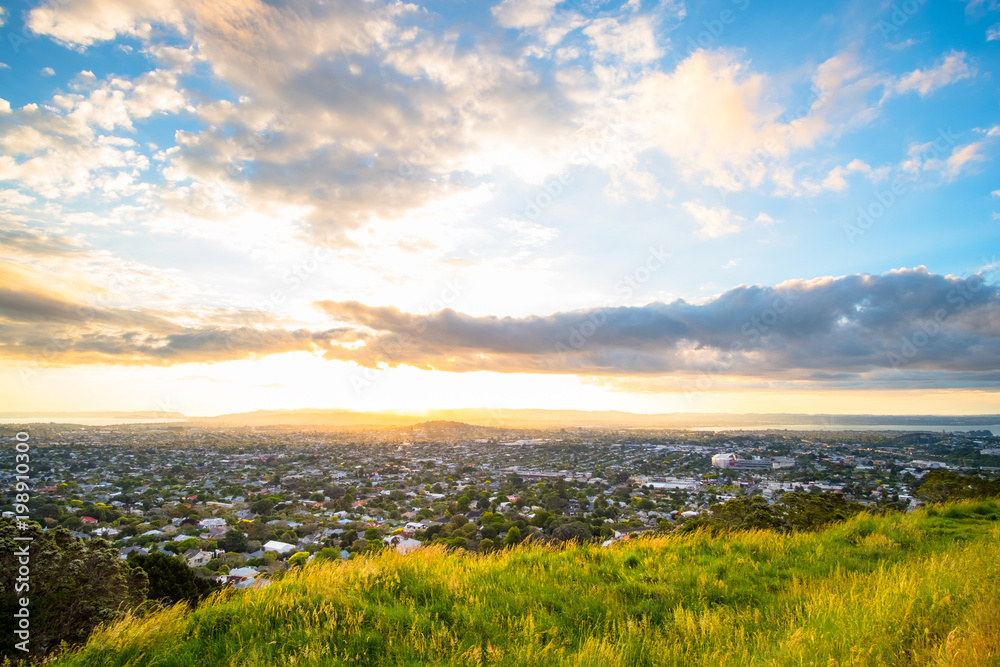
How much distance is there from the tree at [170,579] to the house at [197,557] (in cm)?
940

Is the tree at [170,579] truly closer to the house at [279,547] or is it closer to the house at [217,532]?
the house at [279,547]

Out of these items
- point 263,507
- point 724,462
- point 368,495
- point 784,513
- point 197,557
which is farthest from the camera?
point 724,462

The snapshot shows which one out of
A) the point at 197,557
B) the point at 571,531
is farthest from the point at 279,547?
the point at 571,531

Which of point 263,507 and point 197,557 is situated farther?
point 263,507

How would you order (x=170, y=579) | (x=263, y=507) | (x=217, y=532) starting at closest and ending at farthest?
1. (x=170, y=579)
2. (x=217, y=532)
3. (x=263, y=507)

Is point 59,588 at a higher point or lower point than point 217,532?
higher

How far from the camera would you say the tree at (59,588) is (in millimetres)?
5996

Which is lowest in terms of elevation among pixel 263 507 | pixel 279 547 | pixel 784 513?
pixel 263 507

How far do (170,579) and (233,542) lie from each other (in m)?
14.5

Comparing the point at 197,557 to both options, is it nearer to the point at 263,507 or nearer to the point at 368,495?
the point at 263,507

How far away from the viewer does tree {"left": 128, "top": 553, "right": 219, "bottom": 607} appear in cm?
1034

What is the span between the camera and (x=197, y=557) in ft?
66.0

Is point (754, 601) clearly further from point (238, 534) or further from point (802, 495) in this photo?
point (238, 534)

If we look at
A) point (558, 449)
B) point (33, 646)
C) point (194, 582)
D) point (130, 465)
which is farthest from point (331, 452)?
point (33, 646)
